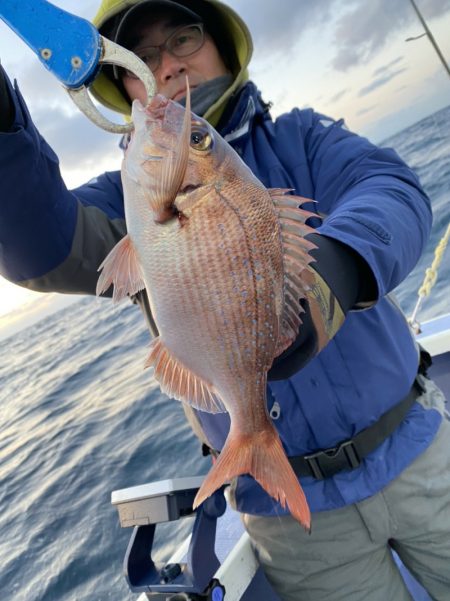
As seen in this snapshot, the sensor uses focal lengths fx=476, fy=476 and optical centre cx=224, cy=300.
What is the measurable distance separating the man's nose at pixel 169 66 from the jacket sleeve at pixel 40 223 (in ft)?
2.52

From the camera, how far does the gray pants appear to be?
207 centimetres

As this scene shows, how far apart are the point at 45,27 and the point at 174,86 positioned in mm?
865

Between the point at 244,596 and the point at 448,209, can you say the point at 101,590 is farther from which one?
the point at 448,209

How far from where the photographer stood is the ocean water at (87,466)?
5027 mm

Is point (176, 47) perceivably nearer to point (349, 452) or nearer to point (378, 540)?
point (349, 452)

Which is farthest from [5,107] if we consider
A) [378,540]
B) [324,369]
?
[378,540]

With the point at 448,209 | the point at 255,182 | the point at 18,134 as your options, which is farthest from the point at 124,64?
the point at 448,209

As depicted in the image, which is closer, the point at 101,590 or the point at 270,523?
the point at 270,523

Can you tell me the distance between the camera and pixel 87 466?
23.8 ft

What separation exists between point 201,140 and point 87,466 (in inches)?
272

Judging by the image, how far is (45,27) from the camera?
55.7 inches

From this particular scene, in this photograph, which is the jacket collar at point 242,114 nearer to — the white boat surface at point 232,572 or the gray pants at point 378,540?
the gray pants at point 378,540

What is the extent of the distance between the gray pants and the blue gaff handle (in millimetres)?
1908

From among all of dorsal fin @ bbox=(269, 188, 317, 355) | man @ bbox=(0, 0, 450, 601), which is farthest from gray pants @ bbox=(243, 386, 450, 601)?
dorsal fin @ bbox=(269, 188, 317, 355)
